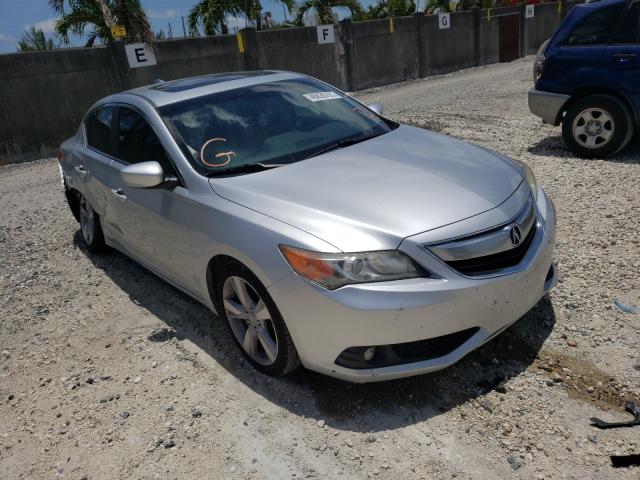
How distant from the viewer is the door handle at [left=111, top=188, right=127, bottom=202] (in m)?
3.99

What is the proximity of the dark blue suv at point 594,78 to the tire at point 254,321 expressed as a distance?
518cm

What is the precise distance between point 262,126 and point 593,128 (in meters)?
4.61

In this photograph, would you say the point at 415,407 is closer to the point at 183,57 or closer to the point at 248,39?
the point at 183,57

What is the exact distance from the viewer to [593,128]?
253 inches

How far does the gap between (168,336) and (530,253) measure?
234cm

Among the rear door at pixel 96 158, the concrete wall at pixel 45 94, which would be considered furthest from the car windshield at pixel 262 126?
the concrete wall at pixel 45 94

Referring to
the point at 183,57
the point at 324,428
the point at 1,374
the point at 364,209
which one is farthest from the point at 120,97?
the point at 183,57

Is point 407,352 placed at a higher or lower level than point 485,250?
lower

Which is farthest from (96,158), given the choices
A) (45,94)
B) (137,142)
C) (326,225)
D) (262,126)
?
(45,94)

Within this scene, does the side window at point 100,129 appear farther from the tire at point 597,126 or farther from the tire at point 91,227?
the tire at point 597,126

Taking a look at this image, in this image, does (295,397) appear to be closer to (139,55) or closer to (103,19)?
(139,55)

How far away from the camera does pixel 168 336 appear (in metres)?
3.66

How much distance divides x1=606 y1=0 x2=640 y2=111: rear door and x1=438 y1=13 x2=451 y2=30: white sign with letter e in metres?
16.8

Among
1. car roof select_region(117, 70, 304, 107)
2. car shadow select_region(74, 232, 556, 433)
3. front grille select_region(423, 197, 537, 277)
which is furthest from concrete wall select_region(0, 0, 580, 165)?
front grille select_region(423, 197, 537, 277)
